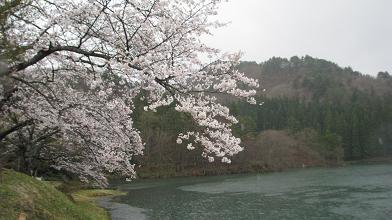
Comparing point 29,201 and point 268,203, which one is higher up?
point 29,201

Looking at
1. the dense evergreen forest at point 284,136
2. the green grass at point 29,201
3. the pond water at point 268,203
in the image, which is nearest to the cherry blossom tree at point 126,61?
the green grass at point 29,201

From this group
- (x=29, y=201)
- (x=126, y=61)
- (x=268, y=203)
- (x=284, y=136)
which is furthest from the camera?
(x=284, y=136)

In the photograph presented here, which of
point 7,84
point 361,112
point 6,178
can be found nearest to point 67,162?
point 6,178

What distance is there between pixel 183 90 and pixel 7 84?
3538mm

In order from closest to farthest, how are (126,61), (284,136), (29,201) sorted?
(126,61)
(29,201)
(284,136)

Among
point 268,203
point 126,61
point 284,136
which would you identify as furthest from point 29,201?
point 284,136

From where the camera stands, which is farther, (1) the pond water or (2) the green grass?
(1) the pond water

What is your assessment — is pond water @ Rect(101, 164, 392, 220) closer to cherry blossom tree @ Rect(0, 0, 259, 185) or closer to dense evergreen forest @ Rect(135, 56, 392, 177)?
cherry blossom tree @ Rect(0, 0, 259, 185)

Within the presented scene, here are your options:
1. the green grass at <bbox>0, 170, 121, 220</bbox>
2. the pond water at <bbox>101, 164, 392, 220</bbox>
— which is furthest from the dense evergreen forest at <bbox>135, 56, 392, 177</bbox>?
the green grass at <bbox>0, 170, 121, 220</bbox>

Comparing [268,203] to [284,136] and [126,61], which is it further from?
[284,136]

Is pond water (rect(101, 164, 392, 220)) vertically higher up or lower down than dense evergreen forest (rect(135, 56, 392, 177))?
lower down

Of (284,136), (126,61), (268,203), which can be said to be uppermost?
(284,136)

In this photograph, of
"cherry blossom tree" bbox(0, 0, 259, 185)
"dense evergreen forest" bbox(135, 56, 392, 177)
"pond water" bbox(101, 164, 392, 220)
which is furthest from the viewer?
"dense evergreen forest" bbox(135, 56, 392, 177)

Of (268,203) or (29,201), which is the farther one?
(268,203)
